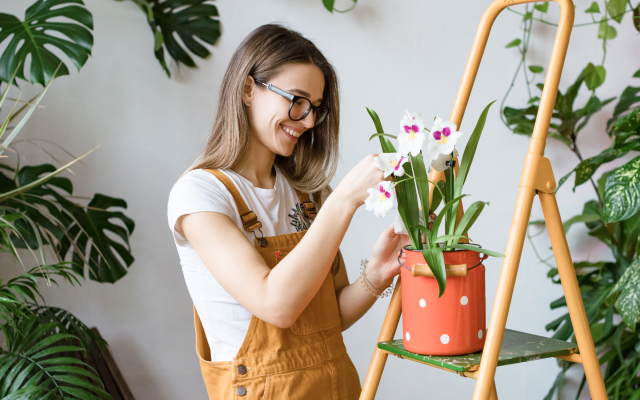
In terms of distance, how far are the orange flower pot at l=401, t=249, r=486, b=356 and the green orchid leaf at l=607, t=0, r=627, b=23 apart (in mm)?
1728

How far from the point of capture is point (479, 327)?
2.76 ft

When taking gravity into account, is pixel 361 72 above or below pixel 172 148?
above

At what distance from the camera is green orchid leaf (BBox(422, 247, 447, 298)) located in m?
0.77

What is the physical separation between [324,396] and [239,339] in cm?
23

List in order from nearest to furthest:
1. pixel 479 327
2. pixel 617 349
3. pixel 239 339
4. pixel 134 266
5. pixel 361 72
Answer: pixel 479 327 → pixel 239 339 → pixel 617 349 → pixel 134 266 → pixel 361 72

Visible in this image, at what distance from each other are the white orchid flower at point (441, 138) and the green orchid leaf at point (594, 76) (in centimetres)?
160

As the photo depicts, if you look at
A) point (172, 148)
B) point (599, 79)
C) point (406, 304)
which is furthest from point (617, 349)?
point (172, 148)

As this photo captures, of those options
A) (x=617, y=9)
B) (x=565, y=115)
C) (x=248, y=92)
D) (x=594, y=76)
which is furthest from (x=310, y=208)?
(x=617, y=9)

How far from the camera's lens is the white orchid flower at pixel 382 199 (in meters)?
0.79

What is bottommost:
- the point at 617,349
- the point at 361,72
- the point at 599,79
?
the point at 617,349

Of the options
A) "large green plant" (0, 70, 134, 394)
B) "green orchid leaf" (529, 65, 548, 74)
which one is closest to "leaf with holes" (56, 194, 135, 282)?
"large green plant" (0, 70, 134, 394)

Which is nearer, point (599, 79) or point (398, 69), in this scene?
point (599, 79)

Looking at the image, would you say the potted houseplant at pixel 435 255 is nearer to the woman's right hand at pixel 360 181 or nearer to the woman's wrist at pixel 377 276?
the woman's right hand at pixel 360 181

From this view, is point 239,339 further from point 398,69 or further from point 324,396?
point 398,69
